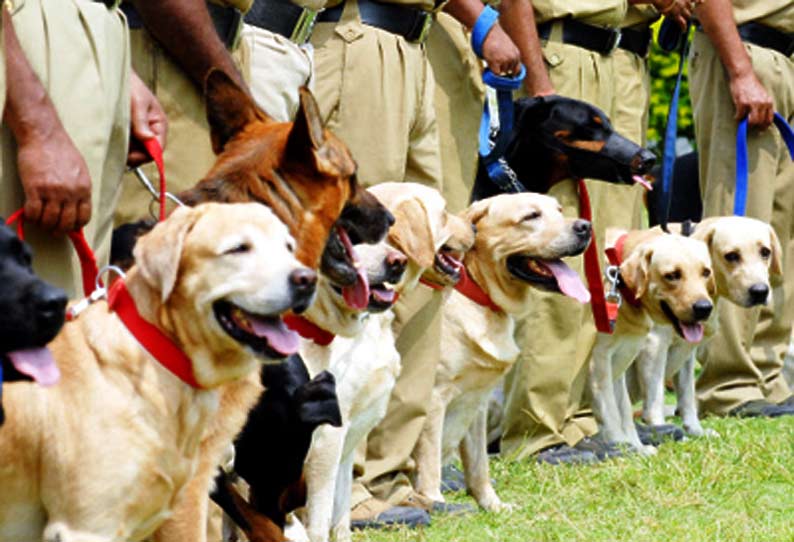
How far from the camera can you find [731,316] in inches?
345

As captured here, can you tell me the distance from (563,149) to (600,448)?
140 cm

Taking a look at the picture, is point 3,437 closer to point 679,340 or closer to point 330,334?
point 330,334

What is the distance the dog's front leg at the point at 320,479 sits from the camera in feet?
16.7

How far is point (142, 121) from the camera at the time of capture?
436cm

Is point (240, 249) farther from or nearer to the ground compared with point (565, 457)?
farther from the ground

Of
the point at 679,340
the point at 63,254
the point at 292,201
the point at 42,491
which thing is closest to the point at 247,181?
the point at 292,201

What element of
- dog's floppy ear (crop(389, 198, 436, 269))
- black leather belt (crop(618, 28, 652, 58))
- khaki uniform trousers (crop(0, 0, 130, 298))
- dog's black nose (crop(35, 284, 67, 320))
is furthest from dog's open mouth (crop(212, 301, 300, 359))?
black leather belt (crop(618, 28, 652, 58))

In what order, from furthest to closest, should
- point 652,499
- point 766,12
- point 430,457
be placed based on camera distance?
1. point 766,12
2. point 430,457
3. point 652,499

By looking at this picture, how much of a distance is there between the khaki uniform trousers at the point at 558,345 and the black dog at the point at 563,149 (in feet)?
0.44

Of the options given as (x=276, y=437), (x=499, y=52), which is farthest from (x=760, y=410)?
(x=276, y=437)

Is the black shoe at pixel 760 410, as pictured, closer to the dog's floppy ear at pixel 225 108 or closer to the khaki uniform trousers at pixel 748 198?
the khaki uniform trousers at pixel 748 198

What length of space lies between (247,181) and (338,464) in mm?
1315

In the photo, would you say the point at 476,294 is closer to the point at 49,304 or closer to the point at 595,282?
the point at 595,282

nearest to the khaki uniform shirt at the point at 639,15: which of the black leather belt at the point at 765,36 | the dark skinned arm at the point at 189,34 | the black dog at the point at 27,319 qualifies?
the black leather belt at the point at 765,36
